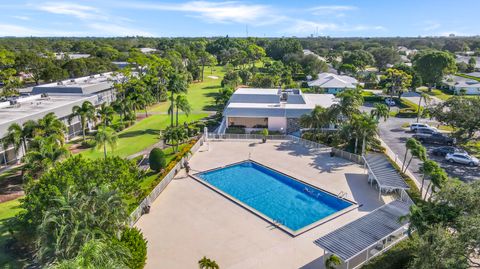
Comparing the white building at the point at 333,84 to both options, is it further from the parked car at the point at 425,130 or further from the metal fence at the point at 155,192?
the metal fence at the point at 155,192

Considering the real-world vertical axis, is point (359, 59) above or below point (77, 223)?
above

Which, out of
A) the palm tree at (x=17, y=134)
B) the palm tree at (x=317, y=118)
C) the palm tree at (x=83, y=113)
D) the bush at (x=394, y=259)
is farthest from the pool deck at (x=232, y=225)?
the palm tree at (x=83, y=113)

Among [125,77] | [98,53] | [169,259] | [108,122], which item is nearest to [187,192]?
[169,259]

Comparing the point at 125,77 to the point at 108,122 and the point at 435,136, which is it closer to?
the point at 108,122

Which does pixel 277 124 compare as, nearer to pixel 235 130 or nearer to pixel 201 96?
pixel 235 130

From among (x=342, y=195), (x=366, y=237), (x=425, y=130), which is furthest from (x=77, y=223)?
(x=425, y=130)
